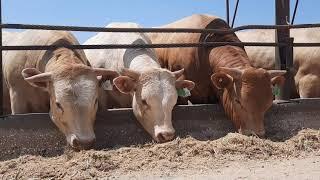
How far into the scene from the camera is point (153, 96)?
6703mm

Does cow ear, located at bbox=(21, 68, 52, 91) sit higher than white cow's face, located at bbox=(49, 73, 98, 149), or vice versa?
cow ear, located at bbox=(21, 68, 52, 91)

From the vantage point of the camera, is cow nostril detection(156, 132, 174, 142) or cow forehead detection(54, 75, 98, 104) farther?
cow nostril detection(156, 132, 174, 142)

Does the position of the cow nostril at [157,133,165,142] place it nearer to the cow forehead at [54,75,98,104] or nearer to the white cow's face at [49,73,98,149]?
the white cow's face at [49,73,98,149]

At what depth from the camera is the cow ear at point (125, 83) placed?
22.6 ft

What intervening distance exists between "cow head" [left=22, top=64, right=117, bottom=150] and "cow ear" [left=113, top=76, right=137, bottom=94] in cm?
29

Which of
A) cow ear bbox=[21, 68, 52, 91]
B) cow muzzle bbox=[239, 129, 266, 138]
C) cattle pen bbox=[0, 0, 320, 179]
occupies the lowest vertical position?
cow muzzle bbox=[239, 129, 266, 138]

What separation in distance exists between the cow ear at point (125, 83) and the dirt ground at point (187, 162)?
0.85 m

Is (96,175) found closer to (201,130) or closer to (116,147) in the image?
(116,147)

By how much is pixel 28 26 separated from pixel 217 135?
109 inches

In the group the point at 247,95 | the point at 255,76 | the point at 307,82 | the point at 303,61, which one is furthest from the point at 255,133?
the point at 303,61

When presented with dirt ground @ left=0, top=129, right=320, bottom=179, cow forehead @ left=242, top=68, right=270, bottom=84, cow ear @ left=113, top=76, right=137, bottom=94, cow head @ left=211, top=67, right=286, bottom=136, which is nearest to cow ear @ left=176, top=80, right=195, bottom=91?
cow head @ left=211, top=67, right=286, bottom=136

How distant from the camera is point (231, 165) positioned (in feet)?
18.8

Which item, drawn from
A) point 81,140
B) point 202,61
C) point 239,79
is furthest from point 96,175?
point 202,61

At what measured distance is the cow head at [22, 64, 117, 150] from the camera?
20.6 ft
